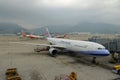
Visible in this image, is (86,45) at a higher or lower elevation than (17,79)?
higher

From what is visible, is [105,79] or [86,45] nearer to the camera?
[105,79]

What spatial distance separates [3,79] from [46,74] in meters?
4.36

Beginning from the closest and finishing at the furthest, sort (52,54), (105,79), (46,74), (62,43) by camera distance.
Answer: (105,79) < (46,74) < (52,54) < (62,43)

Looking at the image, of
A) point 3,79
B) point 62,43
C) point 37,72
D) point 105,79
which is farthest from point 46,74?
point 62,43

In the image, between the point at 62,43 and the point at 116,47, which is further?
the point at 62,43

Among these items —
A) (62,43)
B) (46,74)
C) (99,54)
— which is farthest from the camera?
(62,43)

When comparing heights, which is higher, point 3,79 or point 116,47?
point 116,47

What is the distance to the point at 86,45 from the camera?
21.9m

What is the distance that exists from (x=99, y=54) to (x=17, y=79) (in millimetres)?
11436

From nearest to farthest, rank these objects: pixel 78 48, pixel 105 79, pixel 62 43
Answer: pixel 105 79, pixel 78 48, pixel 62 43

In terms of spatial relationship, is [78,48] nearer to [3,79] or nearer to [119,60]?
[119,60]

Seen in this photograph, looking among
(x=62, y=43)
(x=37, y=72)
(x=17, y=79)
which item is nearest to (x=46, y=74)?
(x=37, y=72)

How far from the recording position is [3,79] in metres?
14.1

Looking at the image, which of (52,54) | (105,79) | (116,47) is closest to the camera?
(105,79)
